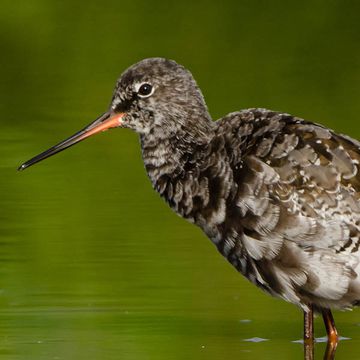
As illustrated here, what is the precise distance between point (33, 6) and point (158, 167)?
13.7 m

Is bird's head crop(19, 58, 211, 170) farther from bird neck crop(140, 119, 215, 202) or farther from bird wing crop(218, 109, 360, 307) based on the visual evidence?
bird wing crop(218, 109, 360, 307)

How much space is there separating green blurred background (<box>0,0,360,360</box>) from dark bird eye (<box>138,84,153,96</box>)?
1531 millimetres

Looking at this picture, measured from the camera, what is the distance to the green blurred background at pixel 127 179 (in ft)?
37.8

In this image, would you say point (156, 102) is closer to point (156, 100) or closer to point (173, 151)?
point (156, 100)

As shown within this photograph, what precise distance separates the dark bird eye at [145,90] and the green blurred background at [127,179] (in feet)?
5.02

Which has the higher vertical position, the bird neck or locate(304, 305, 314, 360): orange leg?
the bird neck

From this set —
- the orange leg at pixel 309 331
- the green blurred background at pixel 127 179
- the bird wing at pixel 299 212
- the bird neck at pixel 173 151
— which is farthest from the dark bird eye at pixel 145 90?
the orange leg at pixel 309 331

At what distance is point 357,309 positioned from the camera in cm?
1241

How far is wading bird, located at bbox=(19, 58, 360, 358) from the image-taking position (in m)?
11.0

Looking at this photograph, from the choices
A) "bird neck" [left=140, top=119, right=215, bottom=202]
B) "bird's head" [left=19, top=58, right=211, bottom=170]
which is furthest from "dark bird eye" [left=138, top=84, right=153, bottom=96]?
"bird neck" [left=140, top=119, right=215, bottom=202]

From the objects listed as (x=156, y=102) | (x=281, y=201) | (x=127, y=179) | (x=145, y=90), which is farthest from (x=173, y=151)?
(x=127, y=179)

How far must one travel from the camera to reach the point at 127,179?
15961 millimetres

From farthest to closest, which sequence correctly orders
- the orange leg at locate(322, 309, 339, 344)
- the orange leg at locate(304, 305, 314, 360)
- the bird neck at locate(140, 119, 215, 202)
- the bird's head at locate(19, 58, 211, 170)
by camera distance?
the bird's head at locate(19, 58, 211, 170) < the bird neck at locate(140, 119, 215, 202) < the orange leg at locate(322, 309, 339, 344) < the orange leg at locate(304, 305, 314, 360)

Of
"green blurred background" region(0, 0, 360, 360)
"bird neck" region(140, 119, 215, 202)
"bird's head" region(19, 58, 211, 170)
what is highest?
"bird's head" region(19, 58, 211, 170)
